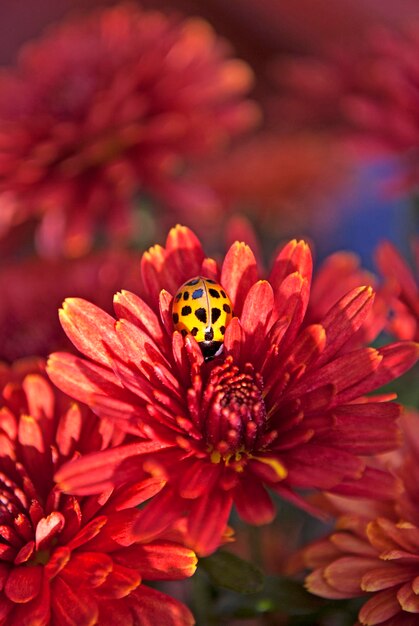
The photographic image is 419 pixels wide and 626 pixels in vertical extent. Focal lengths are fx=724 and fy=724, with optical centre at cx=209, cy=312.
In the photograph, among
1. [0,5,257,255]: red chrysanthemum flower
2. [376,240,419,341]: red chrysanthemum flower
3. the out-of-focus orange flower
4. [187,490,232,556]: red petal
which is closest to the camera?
[187,490,232,556]: red petal

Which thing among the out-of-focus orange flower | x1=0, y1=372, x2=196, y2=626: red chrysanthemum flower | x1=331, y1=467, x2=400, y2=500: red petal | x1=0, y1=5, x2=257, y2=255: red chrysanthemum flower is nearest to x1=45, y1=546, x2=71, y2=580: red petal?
x1=0, y1=372, x2=196, y2=626: red chrysanthemum flower

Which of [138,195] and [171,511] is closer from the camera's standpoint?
[171,511]

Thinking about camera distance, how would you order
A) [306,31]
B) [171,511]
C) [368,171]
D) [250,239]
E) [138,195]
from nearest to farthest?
1. [171,511]
2. [250,239]
3. [138,195]
4. [368,171]
5. [306,31]

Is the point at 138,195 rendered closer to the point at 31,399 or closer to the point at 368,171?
the point at 31,399

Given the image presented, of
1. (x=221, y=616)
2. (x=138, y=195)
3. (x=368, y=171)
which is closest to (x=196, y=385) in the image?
(x=221, y=616)

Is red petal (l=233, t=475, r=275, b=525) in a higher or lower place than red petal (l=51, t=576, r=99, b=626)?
higher

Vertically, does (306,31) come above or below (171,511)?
above

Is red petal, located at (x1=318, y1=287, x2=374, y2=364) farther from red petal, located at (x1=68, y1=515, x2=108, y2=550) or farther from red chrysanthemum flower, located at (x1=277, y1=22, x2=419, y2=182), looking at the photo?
red chrysanthemum flower, located at (x1=277, y1=22, x2=419, y2=182)

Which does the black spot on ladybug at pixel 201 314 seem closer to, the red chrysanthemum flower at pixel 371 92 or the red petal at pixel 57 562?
the red petal at pixel 57 562
